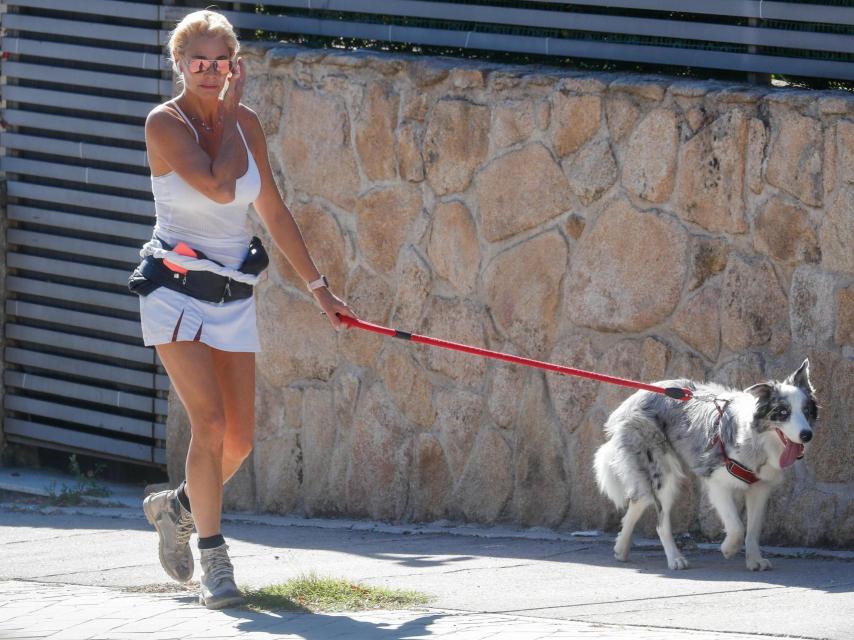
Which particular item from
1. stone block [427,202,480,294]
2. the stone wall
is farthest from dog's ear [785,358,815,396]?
stone block [427,202,480,294]

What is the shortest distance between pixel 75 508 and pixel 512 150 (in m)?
3.36

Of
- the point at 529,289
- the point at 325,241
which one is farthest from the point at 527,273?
the point at 325,241

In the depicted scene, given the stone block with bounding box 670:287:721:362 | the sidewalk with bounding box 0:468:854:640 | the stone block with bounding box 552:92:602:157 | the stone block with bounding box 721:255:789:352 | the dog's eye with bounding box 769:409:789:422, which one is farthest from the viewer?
the stone block with bounding box 552:92:602:157

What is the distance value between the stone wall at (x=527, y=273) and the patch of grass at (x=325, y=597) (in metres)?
1.91

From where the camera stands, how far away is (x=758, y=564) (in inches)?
249

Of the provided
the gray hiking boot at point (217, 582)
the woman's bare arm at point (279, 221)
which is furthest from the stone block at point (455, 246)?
the gray hiking boot at point (217, 582)

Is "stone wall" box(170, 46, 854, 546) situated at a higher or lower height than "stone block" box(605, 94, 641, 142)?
lower

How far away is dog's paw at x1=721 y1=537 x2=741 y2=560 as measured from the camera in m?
6.52

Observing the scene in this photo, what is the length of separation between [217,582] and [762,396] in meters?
2.49

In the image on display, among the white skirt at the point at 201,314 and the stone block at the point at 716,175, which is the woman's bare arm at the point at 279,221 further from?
the stone block at the point at 716,175

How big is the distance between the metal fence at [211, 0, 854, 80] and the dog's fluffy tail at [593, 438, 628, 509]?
77.0 inches

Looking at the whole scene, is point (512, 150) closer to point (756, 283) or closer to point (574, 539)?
point (756, 283)

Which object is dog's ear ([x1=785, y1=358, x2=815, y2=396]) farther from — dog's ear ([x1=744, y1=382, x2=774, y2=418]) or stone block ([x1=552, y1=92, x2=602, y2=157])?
stone block ([x1=552, y1=92, x2=602, y2=157])

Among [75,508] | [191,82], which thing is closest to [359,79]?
[191,82]
